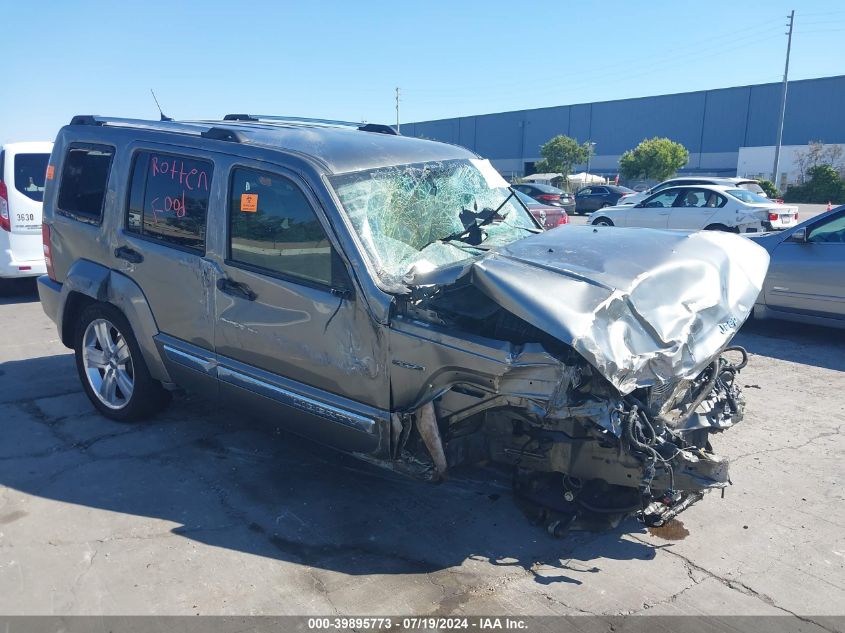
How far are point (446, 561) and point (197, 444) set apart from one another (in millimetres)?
2196

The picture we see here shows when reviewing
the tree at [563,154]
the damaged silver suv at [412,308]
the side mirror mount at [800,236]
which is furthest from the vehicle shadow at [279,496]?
the tree at [563,154]

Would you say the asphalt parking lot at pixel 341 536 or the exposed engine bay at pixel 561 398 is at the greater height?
the exposed engine bay at pixel 561 398

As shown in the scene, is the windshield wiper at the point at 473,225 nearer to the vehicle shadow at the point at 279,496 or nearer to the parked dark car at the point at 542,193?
the vehicle shadow at the point at 279,496

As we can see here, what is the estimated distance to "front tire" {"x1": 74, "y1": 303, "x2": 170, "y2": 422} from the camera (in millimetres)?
4953

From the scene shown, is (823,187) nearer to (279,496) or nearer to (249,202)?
(249,202)

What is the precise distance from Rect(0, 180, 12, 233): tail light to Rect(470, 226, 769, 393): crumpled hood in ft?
26.3

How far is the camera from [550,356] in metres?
3.19

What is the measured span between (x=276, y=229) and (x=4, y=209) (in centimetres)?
719

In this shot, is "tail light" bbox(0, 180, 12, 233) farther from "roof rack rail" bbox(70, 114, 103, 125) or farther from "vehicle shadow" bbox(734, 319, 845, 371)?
"vehicle shadow" bbox(734, 319, 845, 371)

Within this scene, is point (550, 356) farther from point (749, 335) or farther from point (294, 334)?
point (749, 335)

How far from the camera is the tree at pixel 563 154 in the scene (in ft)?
186

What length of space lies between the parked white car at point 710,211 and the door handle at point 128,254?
13.2 m

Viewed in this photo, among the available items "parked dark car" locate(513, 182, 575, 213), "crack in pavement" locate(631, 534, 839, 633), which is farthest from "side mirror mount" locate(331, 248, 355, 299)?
"parked dark car" locate(513, 182, 575, 213)

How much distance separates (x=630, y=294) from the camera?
3430 millimetres
